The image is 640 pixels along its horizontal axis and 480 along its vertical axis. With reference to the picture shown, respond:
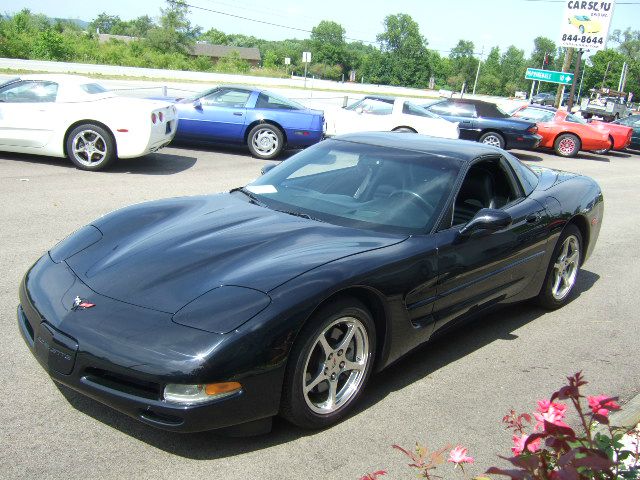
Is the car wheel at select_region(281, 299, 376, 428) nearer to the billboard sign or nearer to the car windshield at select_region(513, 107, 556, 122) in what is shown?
the car windshield at select_region(513, 107, 556, 122)

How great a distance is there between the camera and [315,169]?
4895mm

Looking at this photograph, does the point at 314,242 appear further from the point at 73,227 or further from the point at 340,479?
the point at 73,227

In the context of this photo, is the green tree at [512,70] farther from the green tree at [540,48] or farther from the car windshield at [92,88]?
the car windshield at [92,88]

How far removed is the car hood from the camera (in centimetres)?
326

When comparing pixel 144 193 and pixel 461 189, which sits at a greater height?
pixel 461 189

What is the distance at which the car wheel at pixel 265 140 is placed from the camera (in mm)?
13555

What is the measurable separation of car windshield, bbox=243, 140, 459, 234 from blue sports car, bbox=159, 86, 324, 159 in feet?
28.4

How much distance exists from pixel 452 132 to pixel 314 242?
43.6 ft

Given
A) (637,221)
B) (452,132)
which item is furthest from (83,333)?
(452,132)

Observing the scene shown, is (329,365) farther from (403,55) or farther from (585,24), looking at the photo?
(403,55)

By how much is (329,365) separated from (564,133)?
1912 centimetres

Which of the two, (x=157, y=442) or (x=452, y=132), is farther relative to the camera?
(x=452, y=132)

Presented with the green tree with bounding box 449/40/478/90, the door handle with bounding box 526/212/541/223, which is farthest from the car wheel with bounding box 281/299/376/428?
the green tree with bounding box 449/40/478/90

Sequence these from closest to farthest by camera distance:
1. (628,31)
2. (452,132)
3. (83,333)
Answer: (83,333) < (452,132) < (628,31)
